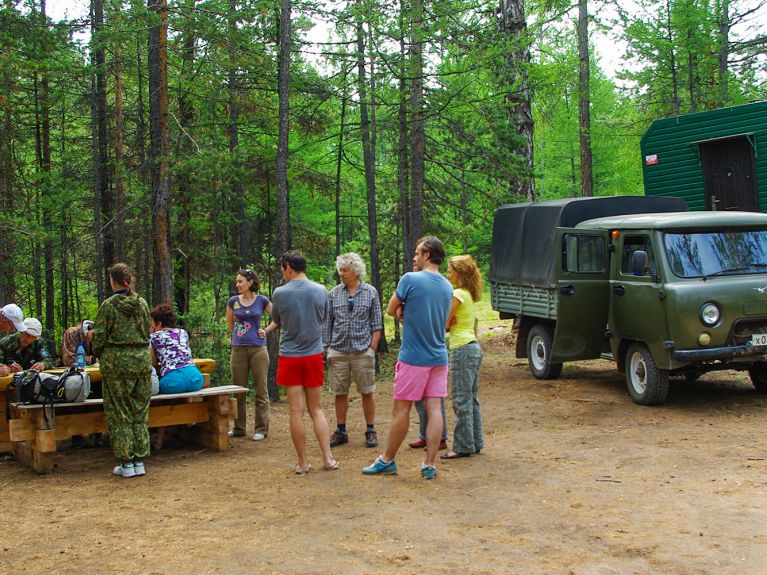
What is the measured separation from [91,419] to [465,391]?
3.48 meters

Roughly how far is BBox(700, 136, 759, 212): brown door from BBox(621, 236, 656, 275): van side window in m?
4.27

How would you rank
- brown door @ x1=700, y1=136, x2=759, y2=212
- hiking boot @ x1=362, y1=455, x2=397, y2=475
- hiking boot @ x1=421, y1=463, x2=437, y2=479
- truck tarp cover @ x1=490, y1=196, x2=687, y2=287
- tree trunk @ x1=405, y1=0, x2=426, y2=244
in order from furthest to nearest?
tree trunk @ x1=405, y1=0, x2=426, y2=244 → brown door @ x1=700, y1=136, x2=759, y2=212 → truck tarp cover @ x1=490, y1=196, x2=687, y2=287 → hiking boot @ x1=362, y1=455, x2=397, y2=475 → hiking boot @ x1=421, y1=463, x2=437, y2=479

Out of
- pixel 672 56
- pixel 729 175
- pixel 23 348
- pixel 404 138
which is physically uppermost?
pixel 672 56

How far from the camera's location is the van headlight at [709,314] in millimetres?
9188

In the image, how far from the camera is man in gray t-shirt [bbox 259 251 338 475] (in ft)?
22.5

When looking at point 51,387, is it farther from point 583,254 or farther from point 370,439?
point 583,254

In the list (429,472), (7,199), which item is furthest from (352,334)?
(7,199)

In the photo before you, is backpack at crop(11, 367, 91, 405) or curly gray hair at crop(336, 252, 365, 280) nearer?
backpack at crop(11, 367, 91, 405)

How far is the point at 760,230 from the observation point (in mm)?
9969

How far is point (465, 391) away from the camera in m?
7.37

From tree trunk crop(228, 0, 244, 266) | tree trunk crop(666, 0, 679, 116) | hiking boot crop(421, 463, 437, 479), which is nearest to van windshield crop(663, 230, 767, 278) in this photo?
hiking boot crop(421, 463, 437, 479)

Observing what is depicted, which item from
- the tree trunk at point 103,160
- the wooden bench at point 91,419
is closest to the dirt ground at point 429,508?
the wooden bench at point 91,419

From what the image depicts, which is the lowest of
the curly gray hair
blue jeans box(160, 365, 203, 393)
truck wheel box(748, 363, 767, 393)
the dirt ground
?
the dirt ground

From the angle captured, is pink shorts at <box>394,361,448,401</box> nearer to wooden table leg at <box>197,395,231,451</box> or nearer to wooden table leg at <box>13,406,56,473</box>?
wooden table leg at <box>197,395,231,451</box>
